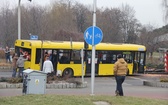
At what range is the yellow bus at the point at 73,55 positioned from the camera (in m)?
25.2

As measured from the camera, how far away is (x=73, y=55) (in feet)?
87.8

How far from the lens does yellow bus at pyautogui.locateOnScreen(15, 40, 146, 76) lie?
25.2m

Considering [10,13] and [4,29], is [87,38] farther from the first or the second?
[10,13]

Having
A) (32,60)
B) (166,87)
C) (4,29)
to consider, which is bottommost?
(166,87)

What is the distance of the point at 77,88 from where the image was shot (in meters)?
18.4

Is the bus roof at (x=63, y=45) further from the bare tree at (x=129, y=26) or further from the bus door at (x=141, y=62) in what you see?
the bare tree at (x=129, y=26)

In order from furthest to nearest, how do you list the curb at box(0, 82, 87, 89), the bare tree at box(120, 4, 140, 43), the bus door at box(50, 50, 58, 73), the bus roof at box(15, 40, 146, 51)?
the bare tree at box(120, 4, 140, 43) < the bus door at box(50, 50, 58, 73) < the bus roof at box(15, 40, 146, 51) < the curb at box(0, 82, 87, 89)

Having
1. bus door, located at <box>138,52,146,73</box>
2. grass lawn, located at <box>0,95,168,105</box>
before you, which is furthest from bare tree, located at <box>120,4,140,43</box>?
grass lawn, located at <box>0,95,168,105</box>

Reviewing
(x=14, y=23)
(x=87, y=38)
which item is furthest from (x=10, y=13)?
(x=87, y=38)

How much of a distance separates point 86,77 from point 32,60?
4.74 m

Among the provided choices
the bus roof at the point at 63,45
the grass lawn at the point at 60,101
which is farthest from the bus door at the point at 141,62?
the grass lawn at the point at 60,101

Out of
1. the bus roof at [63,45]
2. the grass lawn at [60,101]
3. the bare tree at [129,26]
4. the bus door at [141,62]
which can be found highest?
the bare tree at [129,26]

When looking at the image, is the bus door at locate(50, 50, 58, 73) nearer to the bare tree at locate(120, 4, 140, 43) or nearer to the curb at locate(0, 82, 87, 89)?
the curb at locate(0, 82, 87, 89)

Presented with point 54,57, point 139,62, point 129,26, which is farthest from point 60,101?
point 129,26
